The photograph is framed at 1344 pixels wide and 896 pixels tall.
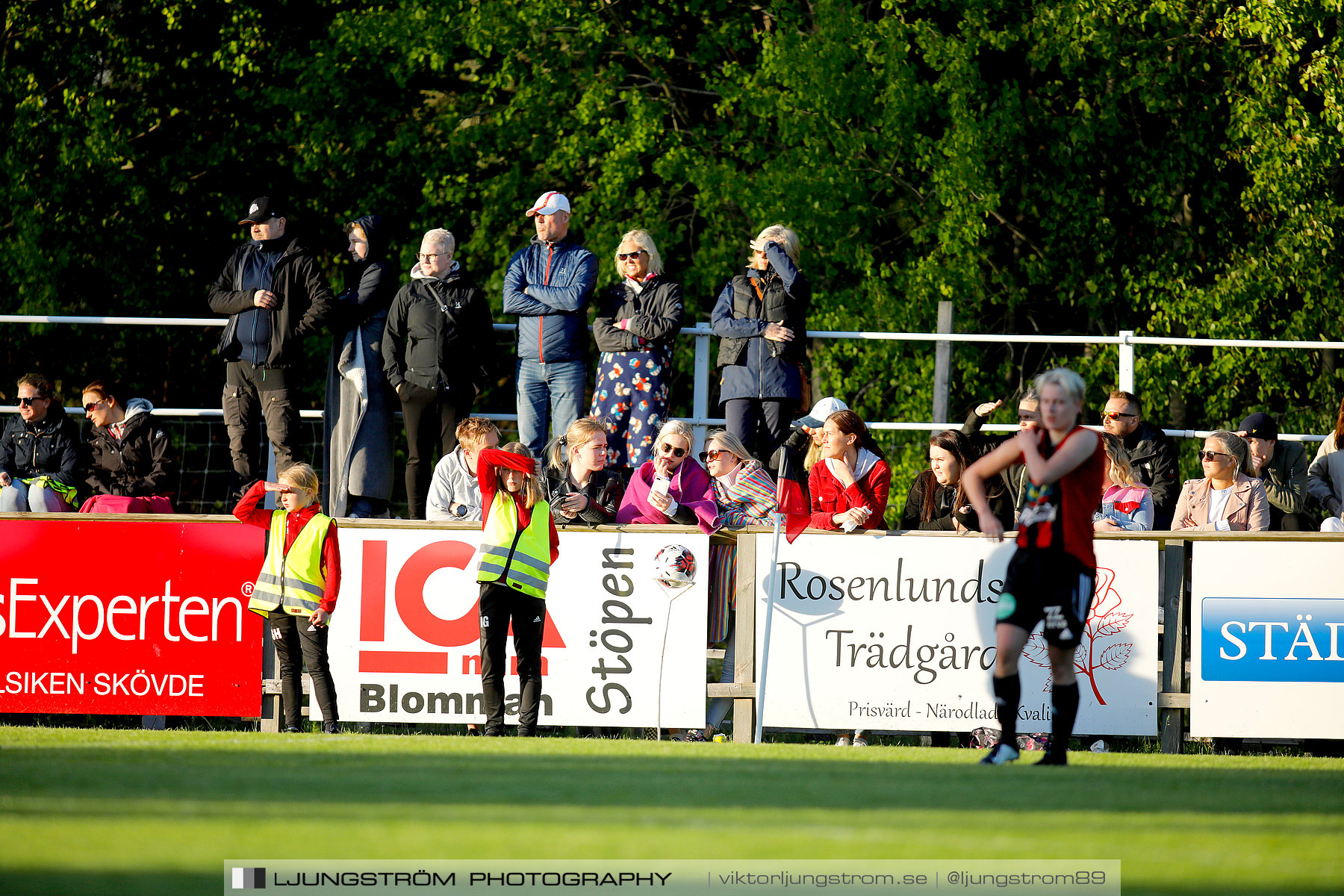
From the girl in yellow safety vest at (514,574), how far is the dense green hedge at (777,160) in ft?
31.1

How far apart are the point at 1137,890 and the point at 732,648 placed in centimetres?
581

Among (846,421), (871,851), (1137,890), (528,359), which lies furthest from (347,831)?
(528,359)

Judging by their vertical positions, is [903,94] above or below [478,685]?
above

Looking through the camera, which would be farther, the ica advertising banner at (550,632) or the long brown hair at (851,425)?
the long brown hair at (851,425)

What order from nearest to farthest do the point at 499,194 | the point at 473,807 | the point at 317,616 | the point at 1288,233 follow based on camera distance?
the point at 473,807 < the point at 317,616 < the point at 1288,233 < the point at 499,194

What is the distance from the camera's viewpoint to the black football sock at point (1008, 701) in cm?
711

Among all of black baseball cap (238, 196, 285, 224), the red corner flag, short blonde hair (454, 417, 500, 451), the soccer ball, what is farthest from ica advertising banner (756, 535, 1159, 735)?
black baseball cap (238, 196, 285, 224)

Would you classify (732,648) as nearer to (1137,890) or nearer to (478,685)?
(478,685)

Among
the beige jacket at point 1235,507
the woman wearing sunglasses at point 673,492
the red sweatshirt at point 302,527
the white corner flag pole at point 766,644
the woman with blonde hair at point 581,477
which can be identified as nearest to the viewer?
the red sweatshirt at point 302,527

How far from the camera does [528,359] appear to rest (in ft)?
38.1

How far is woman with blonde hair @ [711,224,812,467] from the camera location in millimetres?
11453

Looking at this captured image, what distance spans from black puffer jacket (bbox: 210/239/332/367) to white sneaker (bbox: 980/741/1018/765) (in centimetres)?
600

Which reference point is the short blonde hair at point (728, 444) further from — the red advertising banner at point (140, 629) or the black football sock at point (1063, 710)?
the black football sock at point (1063, 710)

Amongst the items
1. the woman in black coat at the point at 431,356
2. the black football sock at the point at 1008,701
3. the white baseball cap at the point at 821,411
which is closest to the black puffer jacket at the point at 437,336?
the woman in black coat at the point at 431,356
